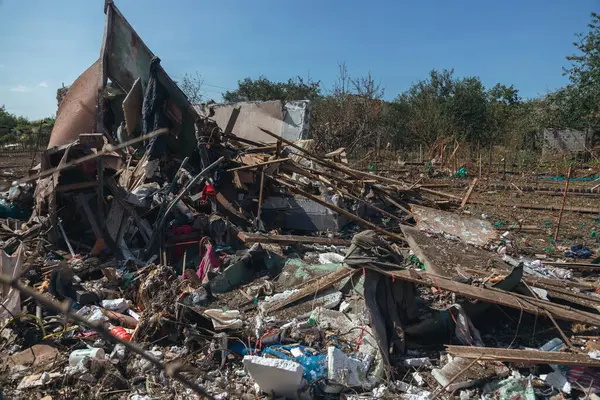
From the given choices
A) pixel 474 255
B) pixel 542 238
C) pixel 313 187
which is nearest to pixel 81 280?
pixel 313 187

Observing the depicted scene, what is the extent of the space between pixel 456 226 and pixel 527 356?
12.8 feet

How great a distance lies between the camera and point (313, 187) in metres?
7.53

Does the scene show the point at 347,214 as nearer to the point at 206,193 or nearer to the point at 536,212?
the point at 206,193

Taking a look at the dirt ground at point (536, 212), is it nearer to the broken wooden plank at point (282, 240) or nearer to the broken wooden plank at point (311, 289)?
the broken wooden plank at point (282, 240)

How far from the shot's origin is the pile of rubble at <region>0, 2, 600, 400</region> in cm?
316

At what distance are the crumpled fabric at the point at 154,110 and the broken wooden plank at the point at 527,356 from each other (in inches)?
199

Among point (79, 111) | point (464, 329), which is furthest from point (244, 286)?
point (79, 111)

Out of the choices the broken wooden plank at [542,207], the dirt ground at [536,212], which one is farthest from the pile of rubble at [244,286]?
the broken wooden plank at [542,207]

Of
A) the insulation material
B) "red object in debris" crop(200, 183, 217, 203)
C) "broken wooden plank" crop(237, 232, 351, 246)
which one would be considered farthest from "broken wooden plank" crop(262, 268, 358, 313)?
"red object in debris" crop(200, 183, 217, 203)

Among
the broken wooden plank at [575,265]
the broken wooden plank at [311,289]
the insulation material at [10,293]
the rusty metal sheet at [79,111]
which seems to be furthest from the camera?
the rusty metal sheet at [79,111]

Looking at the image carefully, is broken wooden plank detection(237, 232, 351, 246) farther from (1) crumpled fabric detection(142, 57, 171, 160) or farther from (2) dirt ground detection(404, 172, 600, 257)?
(2) dirt ground detection(404, 172, 600, 257)

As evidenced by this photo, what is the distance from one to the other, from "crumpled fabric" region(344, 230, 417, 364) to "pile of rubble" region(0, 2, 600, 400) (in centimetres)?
2

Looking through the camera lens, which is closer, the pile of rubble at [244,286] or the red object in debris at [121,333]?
the pile of rubble at [244,286]

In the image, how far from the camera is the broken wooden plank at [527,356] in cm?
304
